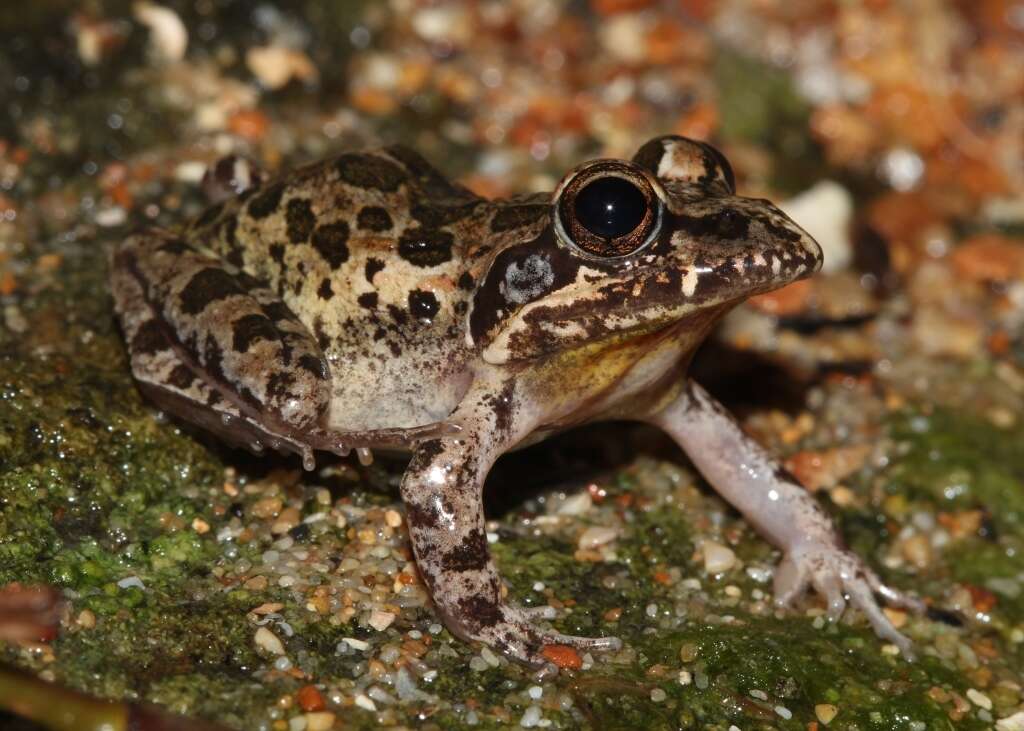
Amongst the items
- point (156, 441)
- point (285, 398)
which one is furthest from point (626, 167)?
point (156, 441)

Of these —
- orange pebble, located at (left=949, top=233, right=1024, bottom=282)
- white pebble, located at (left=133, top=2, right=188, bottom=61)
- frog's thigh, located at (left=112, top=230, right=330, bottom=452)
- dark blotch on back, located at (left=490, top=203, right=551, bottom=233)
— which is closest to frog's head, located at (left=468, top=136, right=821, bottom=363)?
dark blotch on back, located at (left=490, top=203, right=551, bottom=233)

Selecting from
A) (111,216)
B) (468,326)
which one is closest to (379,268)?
(468,326)

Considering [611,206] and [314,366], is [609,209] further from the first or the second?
[314,366]

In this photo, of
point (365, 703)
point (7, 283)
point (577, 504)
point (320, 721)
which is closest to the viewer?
point (320, 721)

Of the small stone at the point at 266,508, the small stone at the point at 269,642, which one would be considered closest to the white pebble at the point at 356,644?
the small stone at the point at 269,642

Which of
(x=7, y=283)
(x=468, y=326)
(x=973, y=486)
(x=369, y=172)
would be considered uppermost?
(x=369, y=172)

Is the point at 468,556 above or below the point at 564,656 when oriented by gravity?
above

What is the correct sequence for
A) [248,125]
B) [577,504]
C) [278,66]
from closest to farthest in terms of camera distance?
[577,504] < [248,125] < [278,66]

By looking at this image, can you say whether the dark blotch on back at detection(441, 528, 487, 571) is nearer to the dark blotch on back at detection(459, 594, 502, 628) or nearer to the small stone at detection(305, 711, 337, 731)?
the dark blotch on back at detection(459, 594, 502, 628)
